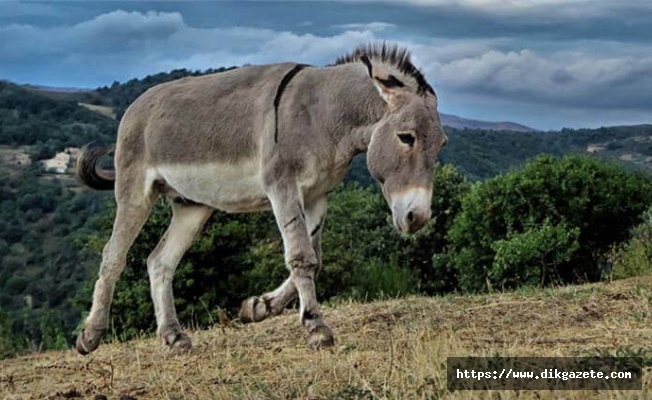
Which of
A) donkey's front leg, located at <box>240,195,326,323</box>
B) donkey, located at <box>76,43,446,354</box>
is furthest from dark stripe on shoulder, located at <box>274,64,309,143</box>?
donkey's front leg, located at <box>240,195,326,323</box>

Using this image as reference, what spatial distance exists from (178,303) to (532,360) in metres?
19.6

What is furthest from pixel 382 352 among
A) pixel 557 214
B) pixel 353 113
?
pixel 557 214

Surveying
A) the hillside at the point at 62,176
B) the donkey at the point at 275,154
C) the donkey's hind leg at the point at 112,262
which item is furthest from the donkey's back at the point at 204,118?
the hillside at the point at 62,176

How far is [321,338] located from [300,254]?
0.70 m

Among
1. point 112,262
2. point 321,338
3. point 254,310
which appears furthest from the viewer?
point 112,262

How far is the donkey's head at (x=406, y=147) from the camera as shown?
736 centimetres

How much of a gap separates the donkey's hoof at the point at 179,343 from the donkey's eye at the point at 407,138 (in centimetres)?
297

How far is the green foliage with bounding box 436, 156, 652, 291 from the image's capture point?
24.1 metres

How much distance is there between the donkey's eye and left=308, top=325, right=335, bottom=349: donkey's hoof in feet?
5.23

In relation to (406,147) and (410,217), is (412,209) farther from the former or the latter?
(406,147)

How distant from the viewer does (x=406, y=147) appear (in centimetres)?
750

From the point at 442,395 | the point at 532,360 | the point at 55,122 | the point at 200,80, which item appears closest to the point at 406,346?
the point at 532,360

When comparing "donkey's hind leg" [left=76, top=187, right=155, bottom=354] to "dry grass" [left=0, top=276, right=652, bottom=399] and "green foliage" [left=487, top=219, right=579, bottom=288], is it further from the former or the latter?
"green foliage" [left=487, top=219, right=579, bottom=288]

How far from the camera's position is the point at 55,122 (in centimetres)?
10231
